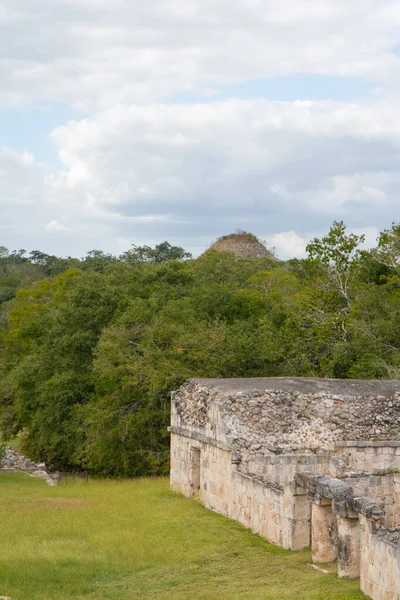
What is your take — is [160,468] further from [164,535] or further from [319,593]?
[319,593]

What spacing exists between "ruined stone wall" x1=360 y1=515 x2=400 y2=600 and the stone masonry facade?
105cm

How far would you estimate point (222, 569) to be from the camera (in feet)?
33.8

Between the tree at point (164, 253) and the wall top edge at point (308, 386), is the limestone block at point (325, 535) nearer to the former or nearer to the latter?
the wall top edge at point (308, 386)

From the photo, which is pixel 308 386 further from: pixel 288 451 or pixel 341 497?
pixel 341 497

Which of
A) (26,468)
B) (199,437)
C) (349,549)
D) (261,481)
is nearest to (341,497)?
(349,549)

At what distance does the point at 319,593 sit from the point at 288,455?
5091mm

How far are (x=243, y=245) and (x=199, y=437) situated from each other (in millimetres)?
48411

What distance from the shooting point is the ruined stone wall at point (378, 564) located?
25.5ft

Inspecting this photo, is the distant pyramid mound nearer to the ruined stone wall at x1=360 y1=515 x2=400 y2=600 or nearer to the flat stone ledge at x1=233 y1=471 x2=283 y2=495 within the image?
the flat stone ledge at x1=233 y1=471 x2=283 y2=495

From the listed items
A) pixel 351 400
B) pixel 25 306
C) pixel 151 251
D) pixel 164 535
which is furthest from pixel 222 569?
pixel 151 251

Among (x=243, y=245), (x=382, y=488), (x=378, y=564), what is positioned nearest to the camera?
(x=378, y=564)

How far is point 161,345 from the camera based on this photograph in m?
22.9

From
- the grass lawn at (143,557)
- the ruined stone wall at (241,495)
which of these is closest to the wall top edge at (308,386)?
the ruined stone wall at (241,495)

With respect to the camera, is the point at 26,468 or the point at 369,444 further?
the point at 26,468
